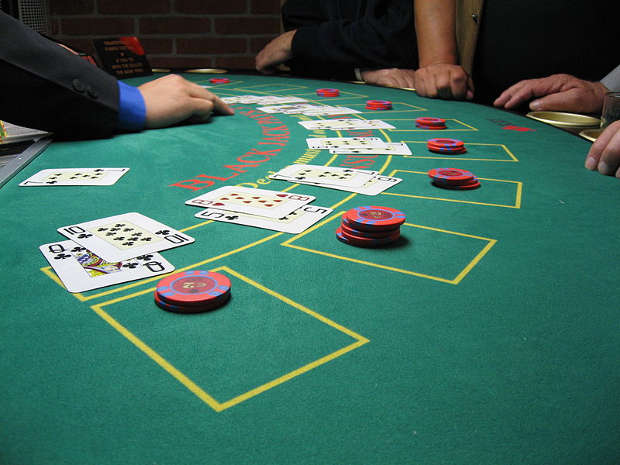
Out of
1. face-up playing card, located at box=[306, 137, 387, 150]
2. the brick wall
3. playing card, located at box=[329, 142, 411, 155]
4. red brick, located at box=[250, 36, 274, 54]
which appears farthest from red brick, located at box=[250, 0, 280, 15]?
playing card, located at box=[329, 142, 411, 155]

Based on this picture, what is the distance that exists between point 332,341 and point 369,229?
1.14 ft

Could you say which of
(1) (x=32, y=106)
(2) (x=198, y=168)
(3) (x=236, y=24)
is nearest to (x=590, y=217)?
(2) (x=198, y=168)

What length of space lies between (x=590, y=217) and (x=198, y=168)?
41.6 inches

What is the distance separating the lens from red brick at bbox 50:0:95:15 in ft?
16.1

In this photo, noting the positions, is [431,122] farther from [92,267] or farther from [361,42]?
[361,42]

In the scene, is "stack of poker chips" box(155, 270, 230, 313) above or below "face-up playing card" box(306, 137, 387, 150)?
below

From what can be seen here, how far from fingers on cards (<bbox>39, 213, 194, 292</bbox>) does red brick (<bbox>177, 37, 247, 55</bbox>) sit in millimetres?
4519

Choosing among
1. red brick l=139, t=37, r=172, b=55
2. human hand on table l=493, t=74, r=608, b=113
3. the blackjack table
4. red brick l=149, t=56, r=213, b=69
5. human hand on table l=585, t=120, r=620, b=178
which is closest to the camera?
the blackjack table

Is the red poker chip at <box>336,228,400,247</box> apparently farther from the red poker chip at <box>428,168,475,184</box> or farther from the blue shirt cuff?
the blue shirt cuff

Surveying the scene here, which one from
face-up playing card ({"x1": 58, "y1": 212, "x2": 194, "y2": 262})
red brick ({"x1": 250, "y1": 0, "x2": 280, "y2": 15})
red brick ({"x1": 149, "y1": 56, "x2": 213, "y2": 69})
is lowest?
face-up playing card ({"x1": 58, "y1": 212, "x2": 194, "y2": 262})

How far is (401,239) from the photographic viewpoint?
1.09 metres

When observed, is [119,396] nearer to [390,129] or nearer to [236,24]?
[390,129]

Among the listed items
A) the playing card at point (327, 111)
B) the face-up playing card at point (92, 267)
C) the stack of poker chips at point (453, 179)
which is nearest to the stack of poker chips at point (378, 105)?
the playing card at point (327, 111)

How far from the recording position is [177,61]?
5305 mm
